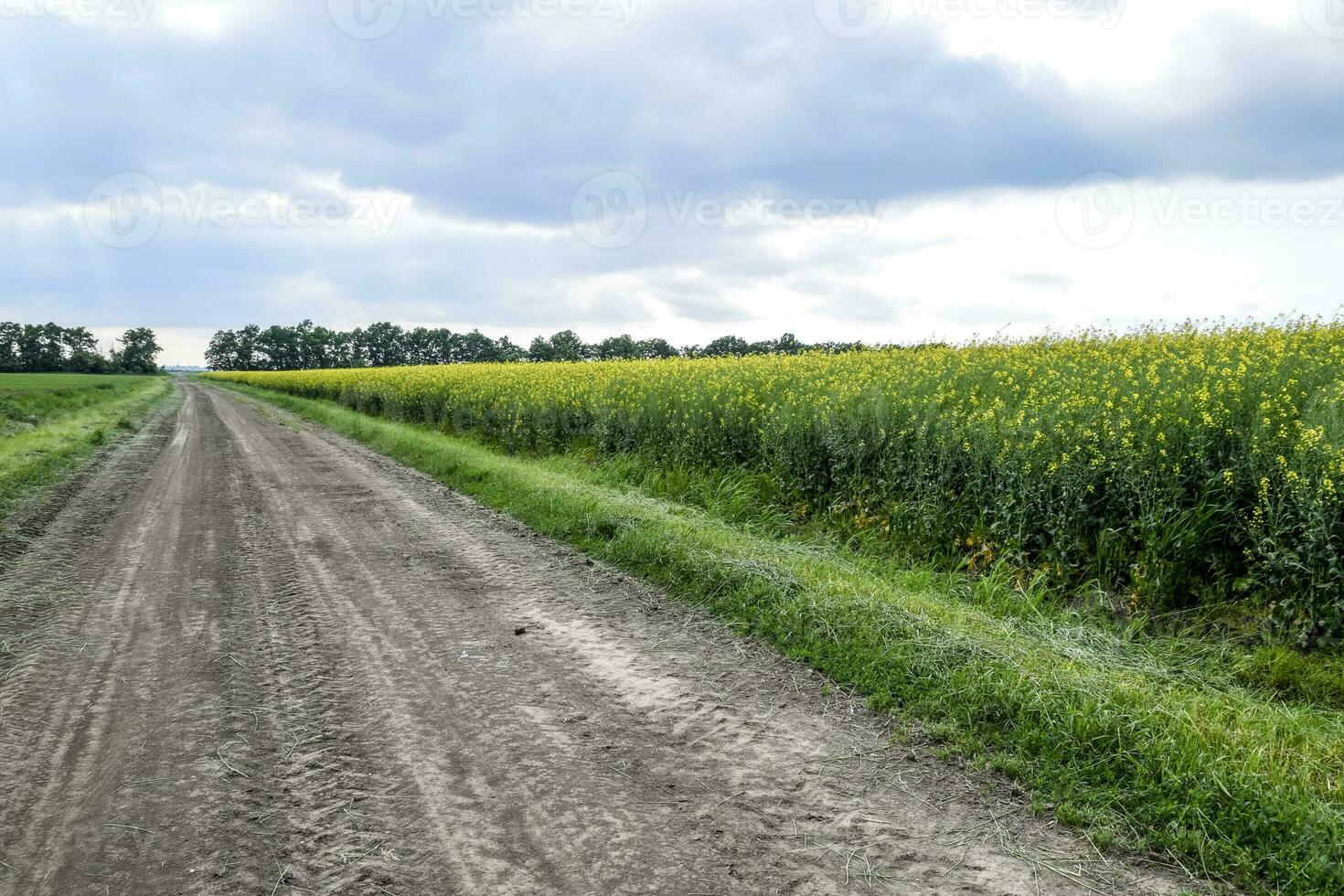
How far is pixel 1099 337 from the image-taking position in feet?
51.2

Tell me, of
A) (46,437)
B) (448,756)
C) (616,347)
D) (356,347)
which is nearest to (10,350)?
(356,347)

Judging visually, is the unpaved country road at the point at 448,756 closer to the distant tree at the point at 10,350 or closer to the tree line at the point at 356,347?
the tree line at the point at 356,347

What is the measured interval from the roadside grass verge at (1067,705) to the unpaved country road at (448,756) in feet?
1.01

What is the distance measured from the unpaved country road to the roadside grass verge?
0.31m

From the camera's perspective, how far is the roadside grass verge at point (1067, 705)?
340 centimetres

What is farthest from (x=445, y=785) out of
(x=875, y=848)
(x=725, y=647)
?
(x=725, y=647)

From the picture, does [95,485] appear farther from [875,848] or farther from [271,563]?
[875,848]

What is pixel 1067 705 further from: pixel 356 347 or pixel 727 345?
pixel 356 347

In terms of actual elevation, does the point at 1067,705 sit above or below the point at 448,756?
above

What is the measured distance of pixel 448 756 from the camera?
13.1ft

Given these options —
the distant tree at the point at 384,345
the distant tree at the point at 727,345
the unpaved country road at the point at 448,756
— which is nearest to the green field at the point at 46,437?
the unpaved country road at the point at 448,756

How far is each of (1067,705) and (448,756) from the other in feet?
10.8

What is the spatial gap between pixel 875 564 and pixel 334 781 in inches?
216

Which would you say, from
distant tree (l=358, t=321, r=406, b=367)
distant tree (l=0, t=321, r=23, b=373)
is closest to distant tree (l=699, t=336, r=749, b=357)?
distant tree (l=358, t=321, r=406, b=367)
